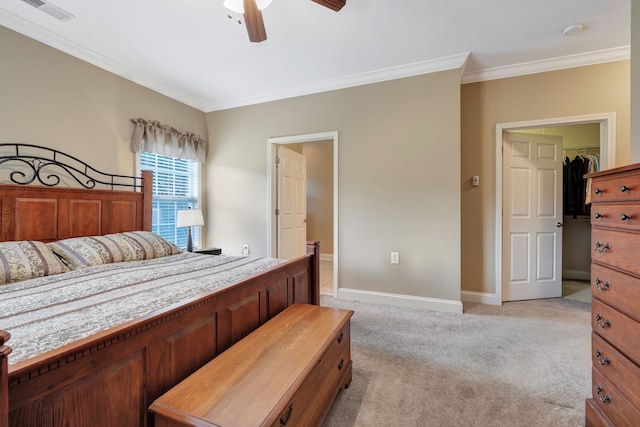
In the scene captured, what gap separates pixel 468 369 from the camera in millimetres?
1891

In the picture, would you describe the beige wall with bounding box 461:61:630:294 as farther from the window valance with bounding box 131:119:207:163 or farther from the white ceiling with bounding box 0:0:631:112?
the window valance with bounding box 131:119:207:163

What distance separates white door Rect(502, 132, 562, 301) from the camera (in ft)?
10.7

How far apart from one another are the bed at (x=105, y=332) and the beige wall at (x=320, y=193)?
12.7ft

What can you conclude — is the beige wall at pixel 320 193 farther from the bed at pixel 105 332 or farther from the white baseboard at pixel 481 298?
the bed at pixel 105 332

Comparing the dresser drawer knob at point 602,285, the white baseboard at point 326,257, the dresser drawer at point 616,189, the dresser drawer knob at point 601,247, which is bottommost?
the white baseboard at point 326,257

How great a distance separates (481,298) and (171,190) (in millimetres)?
4134

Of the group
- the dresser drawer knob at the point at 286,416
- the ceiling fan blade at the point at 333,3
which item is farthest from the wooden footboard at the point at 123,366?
the ceiling fan blade at the point at 333,3

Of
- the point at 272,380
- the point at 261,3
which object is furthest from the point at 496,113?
the point at 272,380

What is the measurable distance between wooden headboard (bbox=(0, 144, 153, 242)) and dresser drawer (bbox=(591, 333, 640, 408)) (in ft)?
12.2

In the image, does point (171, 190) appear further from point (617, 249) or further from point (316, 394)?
point (617, 249)

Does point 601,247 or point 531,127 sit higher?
point 531,127

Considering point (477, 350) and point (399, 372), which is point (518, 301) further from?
point (399, 372)

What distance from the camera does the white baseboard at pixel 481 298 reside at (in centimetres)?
315

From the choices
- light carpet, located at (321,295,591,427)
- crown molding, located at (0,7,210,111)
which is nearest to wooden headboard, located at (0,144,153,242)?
crown molding, located at (0,7,210,111)
